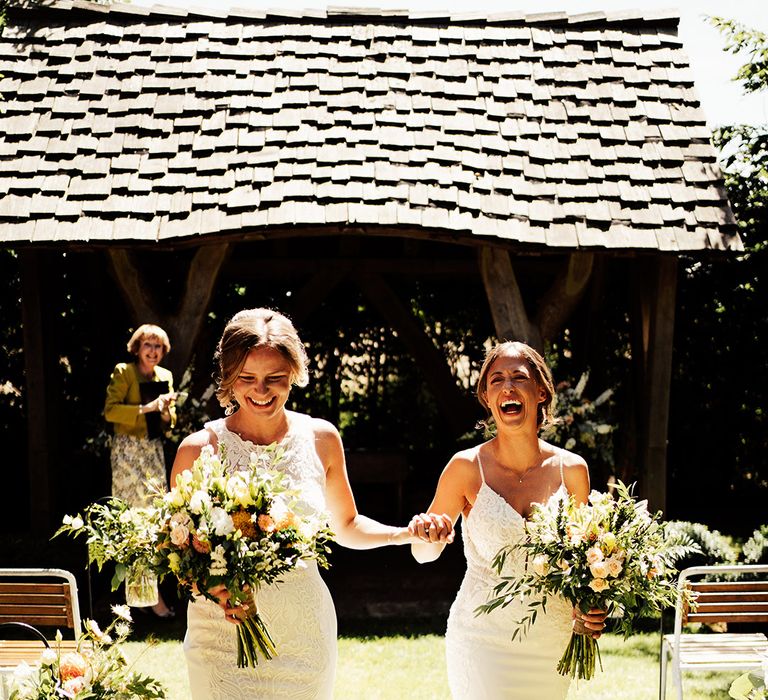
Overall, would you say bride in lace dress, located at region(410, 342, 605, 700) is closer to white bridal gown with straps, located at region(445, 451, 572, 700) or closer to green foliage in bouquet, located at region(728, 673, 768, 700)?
white bridal gown with straps, located at region(445, 451, 572, 700)

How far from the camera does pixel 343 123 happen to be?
7.59m

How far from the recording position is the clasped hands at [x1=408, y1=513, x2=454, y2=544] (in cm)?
341

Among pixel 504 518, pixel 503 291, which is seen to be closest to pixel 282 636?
pixel 504 518

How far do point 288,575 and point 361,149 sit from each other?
4.73 metres

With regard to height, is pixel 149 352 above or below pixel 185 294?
below

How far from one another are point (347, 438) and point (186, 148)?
13.7ft

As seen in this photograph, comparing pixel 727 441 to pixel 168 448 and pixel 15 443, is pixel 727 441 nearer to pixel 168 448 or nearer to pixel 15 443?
pixel 168 448

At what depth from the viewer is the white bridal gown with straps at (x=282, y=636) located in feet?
9.98

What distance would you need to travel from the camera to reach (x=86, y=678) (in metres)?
2.75

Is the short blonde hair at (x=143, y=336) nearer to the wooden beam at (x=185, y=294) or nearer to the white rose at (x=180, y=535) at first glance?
the wooden beam at (x=185, y=294)

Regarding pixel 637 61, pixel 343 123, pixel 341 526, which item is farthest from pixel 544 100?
pixel 341 526

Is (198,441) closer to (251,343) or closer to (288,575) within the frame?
(251,343)

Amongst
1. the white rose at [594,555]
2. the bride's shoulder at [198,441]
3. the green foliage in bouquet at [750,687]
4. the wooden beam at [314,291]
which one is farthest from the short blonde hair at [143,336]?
the green foliage in bouquet at [750,687]

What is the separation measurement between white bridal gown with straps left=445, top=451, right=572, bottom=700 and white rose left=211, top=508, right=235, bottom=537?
1.10 meters
